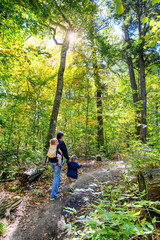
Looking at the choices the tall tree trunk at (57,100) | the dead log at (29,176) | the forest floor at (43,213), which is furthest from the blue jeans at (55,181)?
the tall tree trunk at (57,100)

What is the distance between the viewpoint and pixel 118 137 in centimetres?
715

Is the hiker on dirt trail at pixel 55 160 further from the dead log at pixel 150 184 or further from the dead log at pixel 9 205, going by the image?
the dead log at pixel 150 184

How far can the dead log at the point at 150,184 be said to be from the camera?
2543 mm

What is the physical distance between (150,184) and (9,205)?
405cm

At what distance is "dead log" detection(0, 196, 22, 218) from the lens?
10.9ft

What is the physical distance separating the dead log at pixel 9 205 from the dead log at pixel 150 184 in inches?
146

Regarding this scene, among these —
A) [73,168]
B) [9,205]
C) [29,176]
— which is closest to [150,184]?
[73,168]

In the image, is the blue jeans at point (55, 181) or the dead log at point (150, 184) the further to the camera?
the blue jeans at point (55, 181)

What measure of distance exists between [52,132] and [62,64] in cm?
430

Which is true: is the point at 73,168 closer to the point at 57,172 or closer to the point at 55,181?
the point at 57,172

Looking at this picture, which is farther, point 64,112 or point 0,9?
point 64,112

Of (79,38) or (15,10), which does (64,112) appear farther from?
(15,10)

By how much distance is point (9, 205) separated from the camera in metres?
3.61

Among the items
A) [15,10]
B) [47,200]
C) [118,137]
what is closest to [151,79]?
[118,137]
